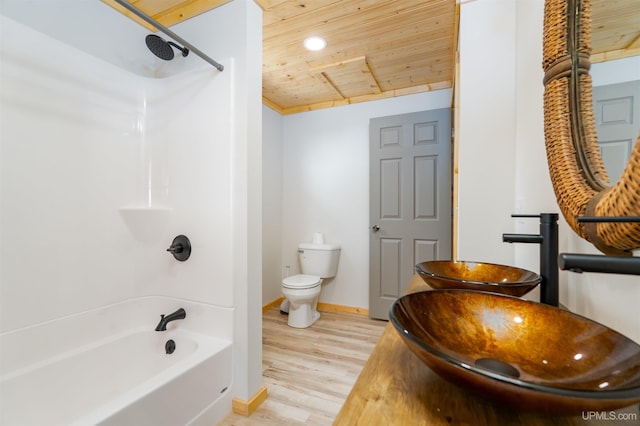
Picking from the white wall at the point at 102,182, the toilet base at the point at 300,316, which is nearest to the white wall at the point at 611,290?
the white wall at the point at 102,182

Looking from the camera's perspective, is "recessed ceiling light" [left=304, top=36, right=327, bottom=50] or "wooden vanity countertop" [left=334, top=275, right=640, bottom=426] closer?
"wooden vanity countertop" [left=334, top=275, right=640, bottom=426]

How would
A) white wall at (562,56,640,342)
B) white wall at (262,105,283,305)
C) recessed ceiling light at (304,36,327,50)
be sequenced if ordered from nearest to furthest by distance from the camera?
white wall at (562,56,640,342) → recessed ceiling light at (304,36,327,50) → white wall at (262,105,283,305)

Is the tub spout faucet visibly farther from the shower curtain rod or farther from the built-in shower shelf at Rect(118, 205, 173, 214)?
the shower curtain rod

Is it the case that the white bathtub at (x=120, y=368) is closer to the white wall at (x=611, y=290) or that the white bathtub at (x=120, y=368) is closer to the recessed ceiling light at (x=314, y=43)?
the white wall at (x=611, y=290)

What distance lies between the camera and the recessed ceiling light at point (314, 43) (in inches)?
76.2

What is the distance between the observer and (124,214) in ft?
5.41

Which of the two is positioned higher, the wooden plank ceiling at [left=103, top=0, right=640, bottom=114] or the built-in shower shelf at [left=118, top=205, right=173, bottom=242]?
the wooden plank ceiling at [left=103, top=0, right=640, bottom=114]

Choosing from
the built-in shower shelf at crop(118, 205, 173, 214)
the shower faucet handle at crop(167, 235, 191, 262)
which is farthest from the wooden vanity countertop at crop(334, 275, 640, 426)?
the built-in shower shelf at crop(118, 205, 173, 214)

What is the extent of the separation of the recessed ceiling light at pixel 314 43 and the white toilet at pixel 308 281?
1833 millimetres

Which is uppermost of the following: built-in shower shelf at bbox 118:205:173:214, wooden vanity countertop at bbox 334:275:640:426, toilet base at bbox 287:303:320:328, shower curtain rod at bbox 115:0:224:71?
shower curtain rod at bbox 115:0:224:71

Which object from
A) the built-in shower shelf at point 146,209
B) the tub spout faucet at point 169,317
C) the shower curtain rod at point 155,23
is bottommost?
the tub spout faucet at point 169,317

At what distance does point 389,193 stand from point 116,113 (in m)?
2.26

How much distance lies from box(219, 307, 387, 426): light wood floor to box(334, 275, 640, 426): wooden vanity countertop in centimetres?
129

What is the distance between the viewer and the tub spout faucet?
1523mm
